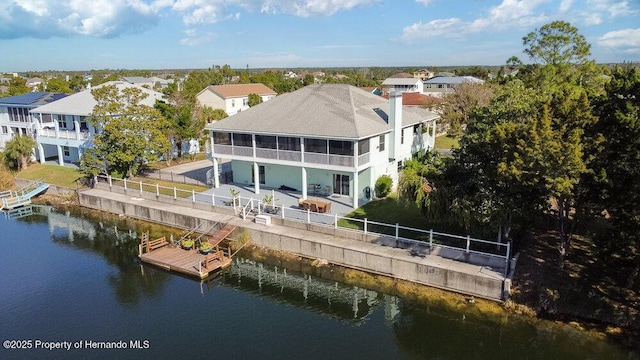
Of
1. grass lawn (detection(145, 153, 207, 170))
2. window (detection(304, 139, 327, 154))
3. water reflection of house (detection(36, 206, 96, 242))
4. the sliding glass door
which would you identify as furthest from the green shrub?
grass lawn (detection(145, 153, 207, 170))

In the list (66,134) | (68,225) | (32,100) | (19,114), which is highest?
(32,100)

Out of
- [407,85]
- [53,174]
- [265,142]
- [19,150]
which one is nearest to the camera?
[265,142]

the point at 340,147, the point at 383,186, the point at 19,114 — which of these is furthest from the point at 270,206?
the point at 19,114

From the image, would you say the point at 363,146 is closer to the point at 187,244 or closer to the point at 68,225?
the point at 187,244

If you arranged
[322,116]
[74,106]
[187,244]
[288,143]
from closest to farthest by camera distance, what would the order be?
[187,244] → [288,143] → [322,116] → [74,106]

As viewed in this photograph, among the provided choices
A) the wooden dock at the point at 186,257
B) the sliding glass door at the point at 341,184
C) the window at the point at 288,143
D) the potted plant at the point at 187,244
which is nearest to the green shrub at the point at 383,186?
the sliding glass door at the point at 341,184

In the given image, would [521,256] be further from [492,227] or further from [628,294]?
[628,294]
